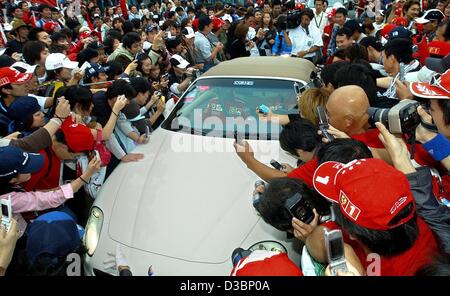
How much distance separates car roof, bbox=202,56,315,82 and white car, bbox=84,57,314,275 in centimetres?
1

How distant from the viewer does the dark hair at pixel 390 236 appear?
4.57 ft

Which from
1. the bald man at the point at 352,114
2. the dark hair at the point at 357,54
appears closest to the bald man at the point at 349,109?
the bald man at the point at 352,114

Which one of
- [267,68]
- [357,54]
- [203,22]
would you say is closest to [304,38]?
[203,22]

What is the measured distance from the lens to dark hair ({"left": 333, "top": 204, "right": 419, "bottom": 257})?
1.39 metres

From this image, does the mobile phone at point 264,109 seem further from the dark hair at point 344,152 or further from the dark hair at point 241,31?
the dark hair at point 241,31

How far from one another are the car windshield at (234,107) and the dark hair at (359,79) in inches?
23.3

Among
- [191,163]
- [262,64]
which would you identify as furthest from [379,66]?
[191,163]

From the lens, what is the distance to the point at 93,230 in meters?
2.82

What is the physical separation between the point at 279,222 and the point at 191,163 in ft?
5.06

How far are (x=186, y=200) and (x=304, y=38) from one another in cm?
544

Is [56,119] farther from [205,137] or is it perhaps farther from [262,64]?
[262,64]

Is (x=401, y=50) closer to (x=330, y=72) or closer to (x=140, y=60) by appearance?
(x=330, y=72)

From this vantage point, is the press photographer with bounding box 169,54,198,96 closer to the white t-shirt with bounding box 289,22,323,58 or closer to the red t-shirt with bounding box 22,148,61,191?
the white t-shirt with bounding box 289,22,323,58
